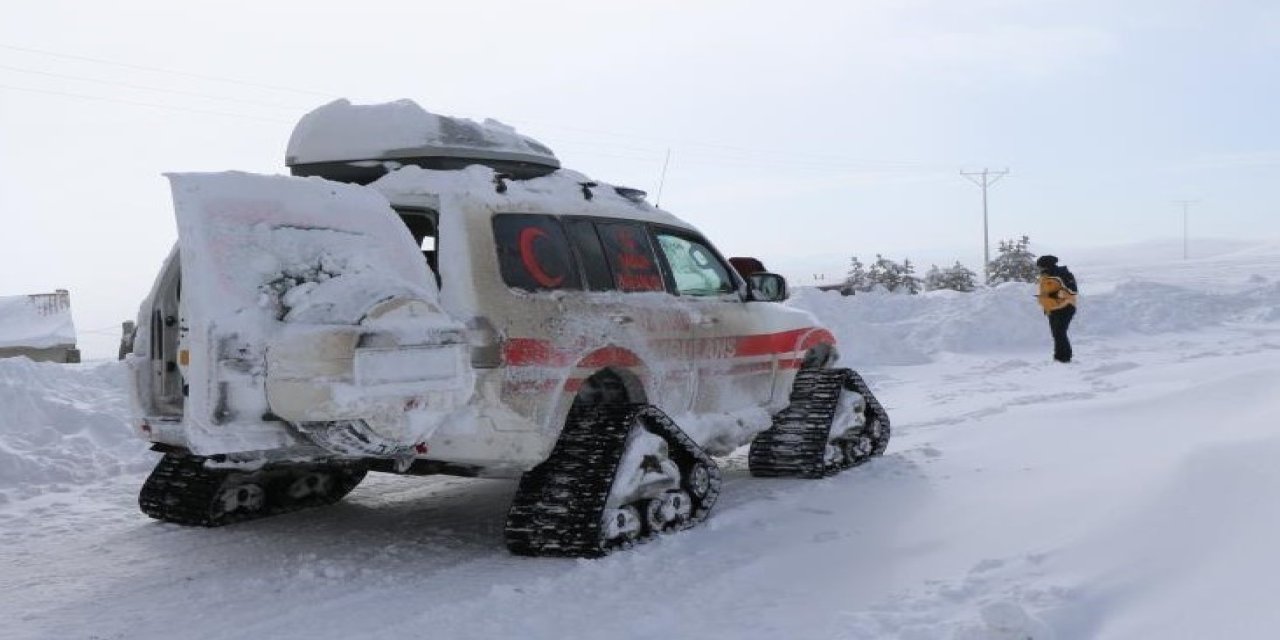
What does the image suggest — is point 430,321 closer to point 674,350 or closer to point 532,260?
point 532,260

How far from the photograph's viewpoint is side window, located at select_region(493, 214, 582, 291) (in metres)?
5.44

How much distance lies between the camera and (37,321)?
35.6 metres

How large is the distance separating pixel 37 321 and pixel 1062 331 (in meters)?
33.2

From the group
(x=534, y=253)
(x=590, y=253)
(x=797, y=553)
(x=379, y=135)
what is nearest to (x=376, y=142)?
(x=379, y=135)

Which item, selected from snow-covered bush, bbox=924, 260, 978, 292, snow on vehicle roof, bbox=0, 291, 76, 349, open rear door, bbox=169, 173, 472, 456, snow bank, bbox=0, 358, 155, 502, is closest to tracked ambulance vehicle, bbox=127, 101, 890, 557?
open rear door, bbox=169, 173, 472, 456

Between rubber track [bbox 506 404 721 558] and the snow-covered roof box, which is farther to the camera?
the snow-covered roof box

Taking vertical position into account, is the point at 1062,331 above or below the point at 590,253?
below

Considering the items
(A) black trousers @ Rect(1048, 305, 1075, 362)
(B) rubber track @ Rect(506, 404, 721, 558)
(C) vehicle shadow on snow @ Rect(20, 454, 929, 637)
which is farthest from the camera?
(A) black trousers @ Rect(1048, 305, 1075, 362)

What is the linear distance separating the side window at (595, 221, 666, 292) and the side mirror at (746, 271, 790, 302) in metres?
1.01

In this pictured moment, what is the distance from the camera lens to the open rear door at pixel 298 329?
433cm

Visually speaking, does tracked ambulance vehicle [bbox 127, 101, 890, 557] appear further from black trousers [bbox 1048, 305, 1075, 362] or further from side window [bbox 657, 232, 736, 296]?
black trousers [bbox 1048, 305, 1075, 362]

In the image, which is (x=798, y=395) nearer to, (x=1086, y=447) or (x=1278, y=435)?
(x=1086, y=447)

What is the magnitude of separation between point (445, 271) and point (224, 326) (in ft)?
3.96

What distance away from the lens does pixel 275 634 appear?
4191mm
